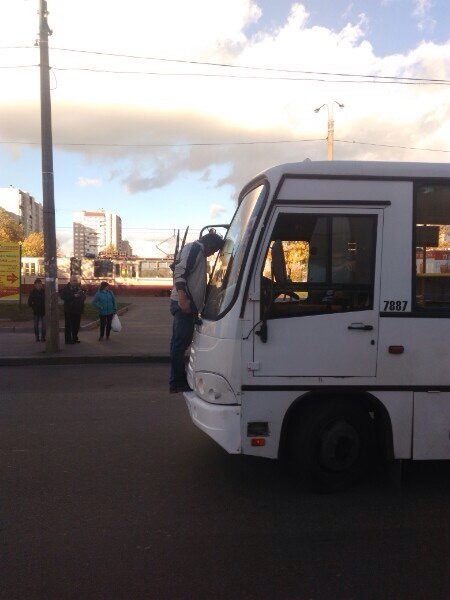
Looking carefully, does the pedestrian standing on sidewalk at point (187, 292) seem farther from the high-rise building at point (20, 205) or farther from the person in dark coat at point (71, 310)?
the high-rise building at point (20, 205)

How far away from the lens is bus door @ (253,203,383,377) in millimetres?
4148

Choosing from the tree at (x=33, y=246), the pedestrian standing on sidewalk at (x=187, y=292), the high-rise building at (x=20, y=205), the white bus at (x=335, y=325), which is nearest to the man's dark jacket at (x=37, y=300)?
the pedestrian standing on sidewalk at (x=187, y=292)

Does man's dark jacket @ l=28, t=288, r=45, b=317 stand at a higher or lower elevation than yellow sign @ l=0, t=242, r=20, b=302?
lower

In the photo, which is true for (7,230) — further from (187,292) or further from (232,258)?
(232,258)

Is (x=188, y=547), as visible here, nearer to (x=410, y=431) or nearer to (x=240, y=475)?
(x=240, y=475)

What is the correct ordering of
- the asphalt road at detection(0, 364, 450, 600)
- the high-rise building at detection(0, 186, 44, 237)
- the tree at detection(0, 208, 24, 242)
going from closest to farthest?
1. the asphalt road at detection(0, 364, 450, 600)
2. the tree at detection(0, 208, 24, 242)
3. the high-rise building at detection(0, 186, 44, 237)

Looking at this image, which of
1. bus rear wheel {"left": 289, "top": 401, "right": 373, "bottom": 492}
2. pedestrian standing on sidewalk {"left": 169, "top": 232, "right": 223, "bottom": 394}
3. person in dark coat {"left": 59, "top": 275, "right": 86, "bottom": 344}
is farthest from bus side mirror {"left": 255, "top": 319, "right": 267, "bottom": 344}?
person in dark coat {"left": 59, "top": 275, "right": 86, "bottom": 344}

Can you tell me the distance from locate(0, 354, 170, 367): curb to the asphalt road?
607 centimetres

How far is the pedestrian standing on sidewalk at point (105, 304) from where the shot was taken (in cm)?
1436

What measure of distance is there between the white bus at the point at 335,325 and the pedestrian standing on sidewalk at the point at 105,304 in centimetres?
1054

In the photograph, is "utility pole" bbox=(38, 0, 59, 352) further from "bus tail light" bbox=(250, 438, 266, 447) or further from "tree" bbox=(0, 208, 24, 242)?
"tree" bbox=(0, 208, 24, 242)

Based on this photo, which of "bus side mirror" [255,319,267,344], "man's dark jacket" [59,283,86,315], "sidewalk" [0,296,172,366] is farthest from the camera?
"man's dark jacket" [59,283,86,315]

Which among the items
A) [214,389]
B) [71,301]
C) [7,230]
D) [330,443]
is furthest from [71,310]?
[7,230]

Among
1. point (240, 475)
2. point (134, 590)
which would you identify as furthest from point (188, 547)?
point (240, 475)
